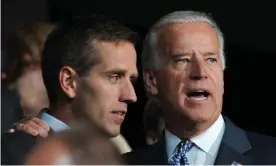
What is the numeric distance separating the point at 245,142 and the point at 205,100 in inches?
6.5

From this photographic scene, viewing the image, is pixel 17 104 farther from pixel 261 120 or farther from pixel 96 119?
pixel 261 120

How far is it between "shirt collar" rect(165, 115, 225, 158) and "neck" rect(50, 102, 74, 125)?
0.28 m

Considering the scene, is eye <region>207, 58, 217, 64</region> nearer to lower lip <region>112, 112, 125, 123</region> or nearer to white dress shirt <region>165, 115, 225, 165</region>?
white dress shirt <region>165, 115, 225, 165</region>

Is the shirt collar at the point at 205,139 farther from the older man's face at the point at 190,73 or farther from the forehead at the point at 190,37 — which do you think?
the forehead at the point at 190,37

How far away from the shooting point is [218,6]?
2043 mm

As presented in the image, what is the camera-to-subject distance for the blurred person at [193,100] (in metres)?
1.79

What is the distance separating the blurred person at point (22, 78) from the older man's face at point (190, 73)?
1.09 ft

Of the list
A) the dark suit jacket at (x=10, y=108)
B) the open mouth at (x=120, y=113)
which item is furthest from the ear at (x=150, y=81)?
the dark suit jacket at (x=10, y=108)

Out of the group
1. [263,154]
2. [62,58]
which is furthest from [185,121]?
[62,58]

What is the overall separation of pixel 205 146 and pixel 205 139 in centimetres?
2

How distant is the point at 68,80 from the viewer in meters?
1.80

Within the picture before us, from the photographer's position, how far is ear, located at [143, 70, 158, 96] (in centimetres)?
192

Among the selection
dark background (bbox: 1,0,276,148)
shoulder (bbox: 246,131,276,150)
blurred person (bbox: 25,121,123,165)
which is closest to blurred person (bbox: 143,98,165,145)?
dark background (bbox: 1,0,276,148)

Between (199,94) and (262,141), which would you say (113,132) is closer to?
(199,94)
